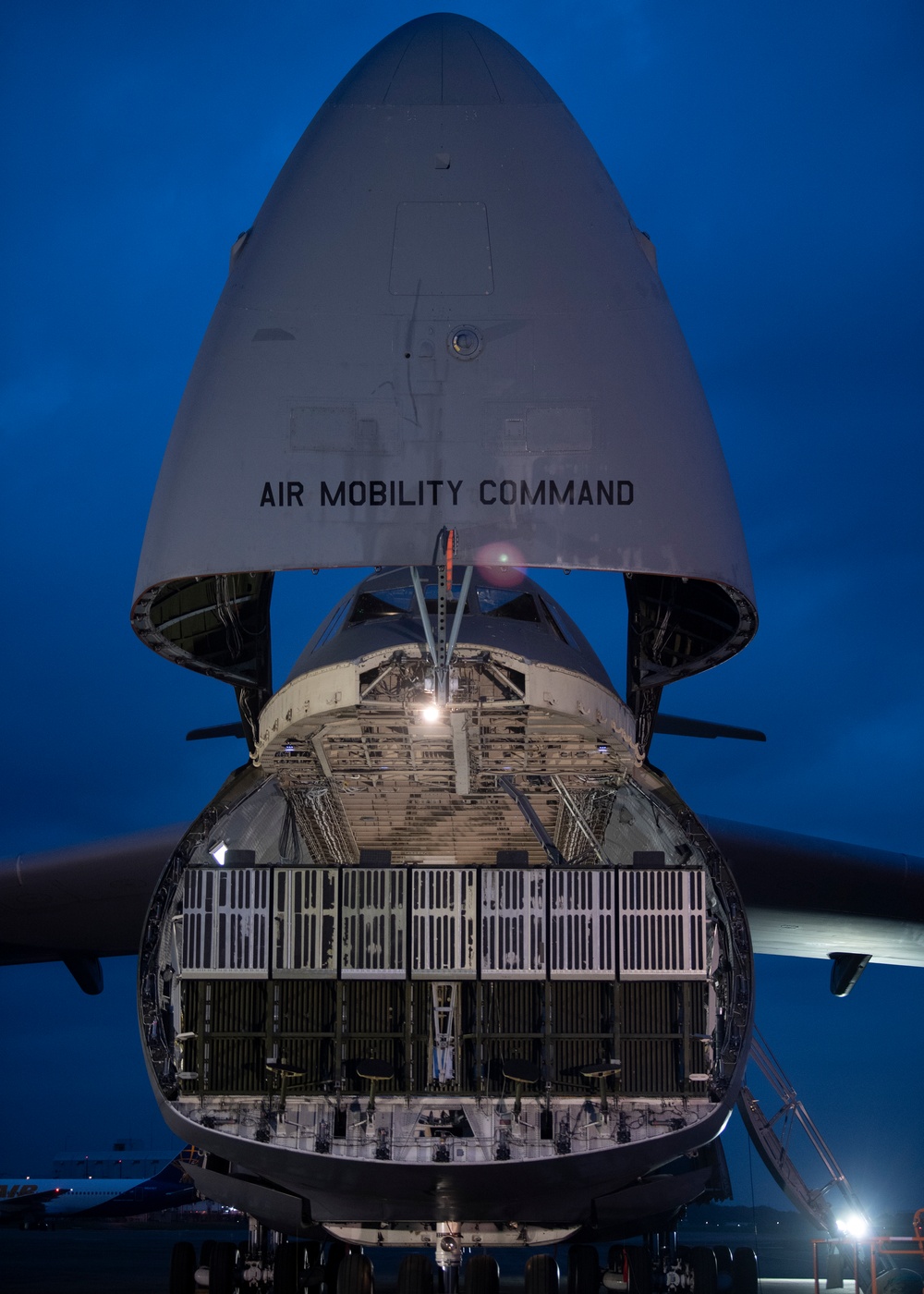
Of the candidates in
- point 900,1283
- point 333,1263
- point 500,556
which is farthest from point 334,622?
point 900,1283

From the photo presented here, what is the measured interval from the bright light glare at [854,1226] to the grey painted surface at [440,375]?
290 inches

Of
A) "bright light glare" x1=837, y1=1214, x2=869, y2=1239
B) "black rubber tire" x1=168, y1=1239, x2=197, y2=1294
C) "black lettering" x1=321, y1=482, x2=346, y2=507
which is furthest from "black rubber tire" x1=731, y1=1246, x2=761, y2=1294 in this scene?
"black lettering" x1=321, y1=482, x2=346, y2=507

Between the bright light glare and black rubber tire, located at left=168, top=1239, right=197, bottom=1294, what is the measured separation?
6.32m

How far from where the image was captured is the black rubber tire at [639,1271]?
1152 cm

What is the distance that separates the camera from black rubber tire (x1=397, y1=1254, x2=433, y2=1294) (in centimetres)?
931

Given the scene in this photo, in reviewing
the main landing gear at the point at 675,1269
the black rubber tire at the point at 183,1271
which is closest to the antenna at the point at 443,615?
the main landing gear at the point at 675,1269

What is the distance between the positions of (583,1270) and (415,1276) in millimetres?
2892

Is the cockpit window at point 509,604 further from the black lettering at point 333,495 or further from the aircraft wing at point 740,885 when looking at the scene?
the aircraft wing at point 740,885

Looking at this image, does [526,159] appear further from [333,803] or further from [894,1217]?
[894,1217]

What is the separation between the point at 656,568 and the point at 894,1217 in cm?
6299

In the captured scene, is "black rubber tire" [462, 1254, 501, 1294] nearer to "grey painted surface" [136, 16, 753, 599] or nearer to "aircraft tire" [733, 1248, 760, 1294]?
"aircraft tire" [733, 1248, 760, 1294]

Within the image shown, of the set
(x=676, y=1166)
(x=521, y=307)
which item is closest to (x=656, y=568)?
(x=521, y=307)

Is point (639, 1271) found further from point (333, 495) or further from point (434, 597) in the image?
point (333, 495)

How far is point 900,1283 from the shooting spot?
12.8m
